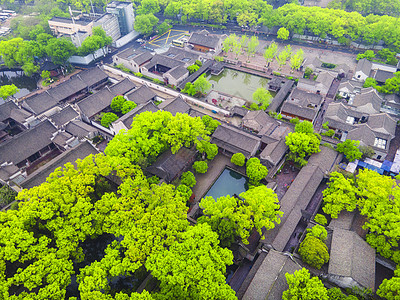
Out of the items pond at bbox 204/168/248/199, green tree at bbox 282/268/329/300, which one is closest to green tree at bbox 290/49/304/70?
pond at bbox 204/168/248/199

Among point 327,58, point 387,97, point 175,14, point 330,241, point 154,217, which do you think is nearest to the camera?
point 154,217

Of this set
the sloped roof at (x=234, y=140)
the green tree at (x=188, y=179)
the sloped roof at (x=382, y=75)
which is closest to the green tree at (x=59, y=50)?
the sloped roof at (x=234, y=140)

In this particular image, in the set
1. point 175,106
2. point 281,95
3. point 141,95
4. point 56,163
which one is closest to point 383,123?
point 281,95

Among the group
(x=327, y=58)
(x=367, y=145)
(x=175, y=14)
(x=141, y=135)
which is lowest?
(x=141, y=135)

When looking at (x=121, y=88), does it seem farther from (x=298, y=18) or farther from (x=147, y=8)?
(x=298, y=18)

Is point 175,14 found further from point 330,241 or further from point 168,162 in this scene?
point 330,241

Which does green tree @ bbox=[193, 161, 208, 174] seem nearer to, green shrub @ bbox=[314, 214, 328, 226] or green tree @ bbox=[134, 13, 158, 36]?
green shrub @ bbox=[314, 214, 328, 226]

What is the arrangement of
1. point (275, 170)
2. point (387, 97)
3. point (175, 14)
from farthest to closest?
point (175, 14), point (387, 97), point (275, 170)

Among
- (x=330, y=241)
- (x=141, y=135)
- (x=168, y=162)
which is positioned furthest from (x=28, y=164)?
(x=330, y=241)
